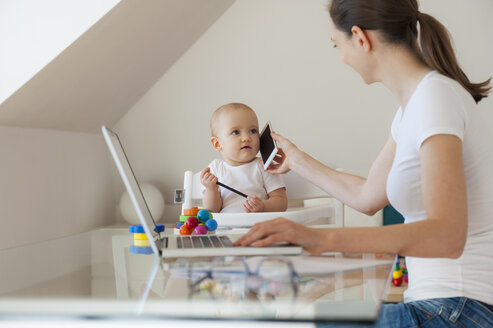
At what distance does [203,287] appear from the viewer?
715 millimetres

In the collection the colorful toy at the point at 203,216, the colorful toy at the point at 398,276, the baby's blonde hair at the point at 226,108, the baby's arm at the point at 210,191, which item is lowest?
the colorful toy at the point at 398,276

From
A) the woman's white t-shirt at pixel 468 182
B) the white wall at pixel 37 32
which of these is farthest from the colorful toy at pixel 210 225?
the white wall at pixel 37 32

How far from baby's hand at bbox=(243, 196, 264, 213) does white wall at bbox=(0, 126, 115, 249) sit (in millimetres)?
1164

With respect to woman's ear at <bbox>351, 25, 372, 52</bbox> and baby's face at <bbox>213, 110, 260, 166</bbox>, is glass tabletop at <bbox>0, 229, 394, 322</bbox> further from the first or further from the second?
baby's face at <bbox>213, 110, 260, 166</bbox>

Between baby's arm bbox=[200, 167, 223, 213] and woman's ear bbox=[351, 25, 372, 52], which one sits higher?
woman's ear bbox=[351, 25, 372, 52]

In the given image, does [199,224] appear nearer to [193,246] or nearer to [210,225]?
[210,225]

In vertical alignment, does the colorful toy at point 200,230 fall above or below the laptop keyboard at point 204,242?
above

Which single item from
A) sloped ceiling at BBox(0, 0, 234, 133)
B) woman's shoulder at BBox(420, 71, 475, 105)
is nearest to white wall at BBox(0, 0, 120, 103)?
sloped ceiling at BBox(0, 0, 234, 133)

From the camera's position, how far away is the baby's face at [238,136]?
7.06 feet

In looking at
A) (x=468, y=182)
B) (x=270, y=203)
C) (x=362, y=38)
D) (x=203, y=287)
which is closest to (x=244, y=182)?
(x=270, y=203)

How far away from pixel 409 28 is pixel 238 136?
110 centimetres

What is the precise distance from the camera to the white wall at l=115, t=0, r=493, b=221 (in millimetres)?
3275

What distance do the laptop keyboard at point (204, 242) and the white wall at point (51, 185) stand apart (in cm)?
160

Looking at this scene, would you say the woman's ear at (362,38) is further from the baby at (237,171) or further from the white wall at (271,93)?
the white wall at (271,93)
